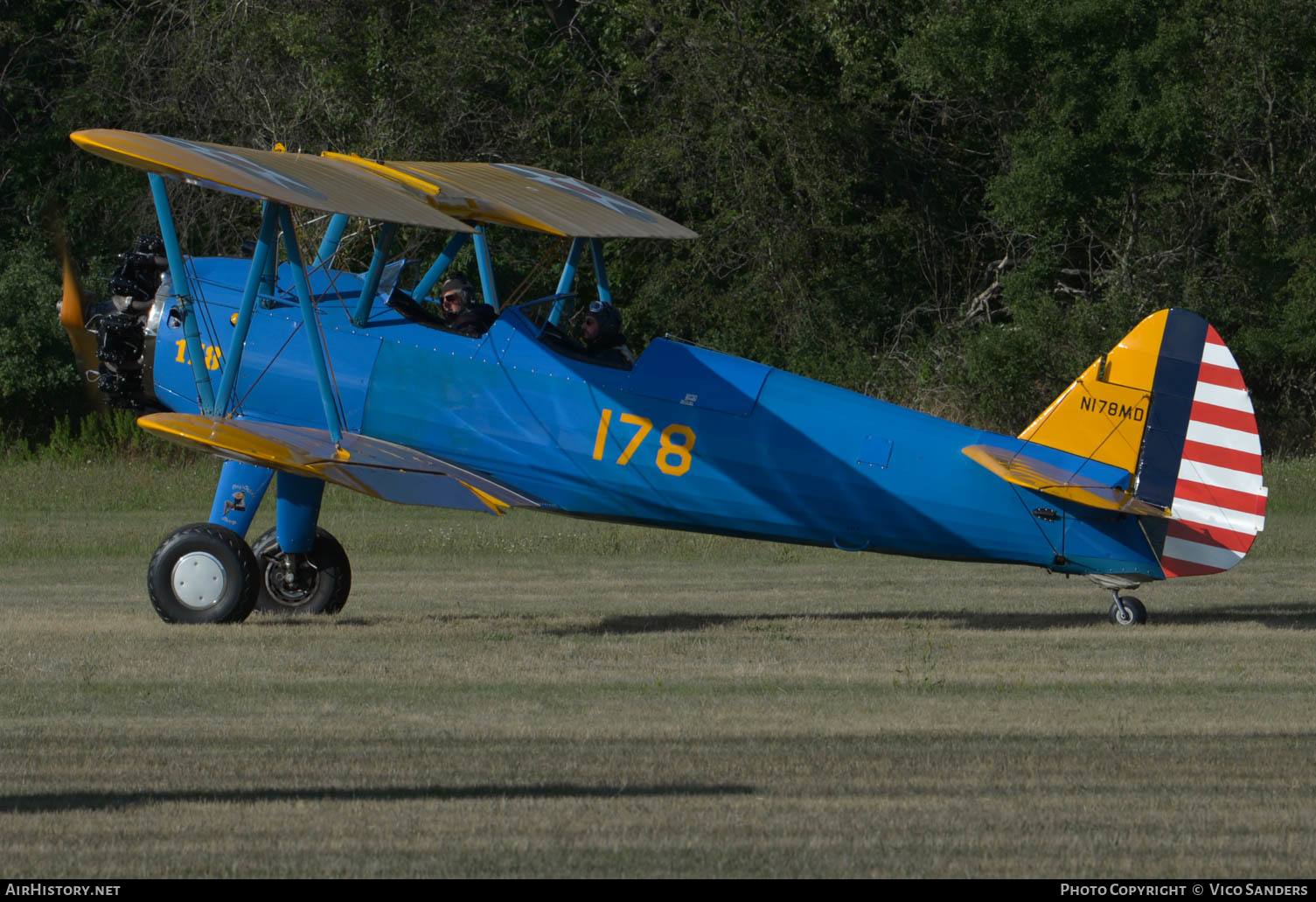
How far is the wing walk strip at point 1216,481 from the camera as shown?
32.4 ft

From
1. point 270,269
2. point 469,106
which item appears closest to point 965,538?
point 270,269

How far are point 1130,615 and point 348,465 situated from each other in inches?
188

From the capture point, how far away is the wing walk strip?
32.4 ft

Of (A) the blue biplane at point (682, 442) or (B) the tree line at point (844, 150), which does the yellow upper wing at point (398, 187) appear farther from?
(B) the tree line at point (844, 150)

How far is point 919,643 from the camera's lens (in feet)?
32.1

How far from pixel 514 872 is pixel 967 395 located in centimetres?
2007

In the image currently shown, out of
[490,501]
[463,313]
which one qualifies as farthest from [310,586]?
[463,313]

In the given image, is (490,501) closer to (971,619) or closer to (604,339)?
(604,339)

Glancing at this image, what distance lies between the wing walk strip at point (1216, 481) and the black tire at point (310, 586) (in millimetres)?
4990

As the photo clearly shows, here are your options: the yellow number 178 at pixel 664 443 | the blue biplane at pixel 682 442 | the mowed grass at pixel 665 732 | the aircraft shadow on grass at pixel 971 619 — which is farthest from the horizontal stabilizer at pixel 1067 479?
the yellow number 178 at pixel 664 443

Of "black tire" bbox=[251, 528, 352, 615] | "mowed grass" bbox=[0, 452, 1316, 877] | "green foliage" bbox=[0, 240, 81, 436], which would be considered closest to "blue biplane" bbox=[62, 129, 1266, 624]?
"black tire" bbox=[251, 528, 352, 615]

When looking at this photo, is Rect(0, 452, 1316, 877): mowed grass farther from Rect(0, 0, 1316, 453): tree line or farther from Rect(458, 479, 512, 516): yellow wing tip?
Rect(0, 0, 1316, 453): tree line

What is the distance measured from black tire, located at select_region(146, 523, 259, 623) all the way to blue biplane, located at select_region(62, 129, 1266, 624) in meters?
0.01
